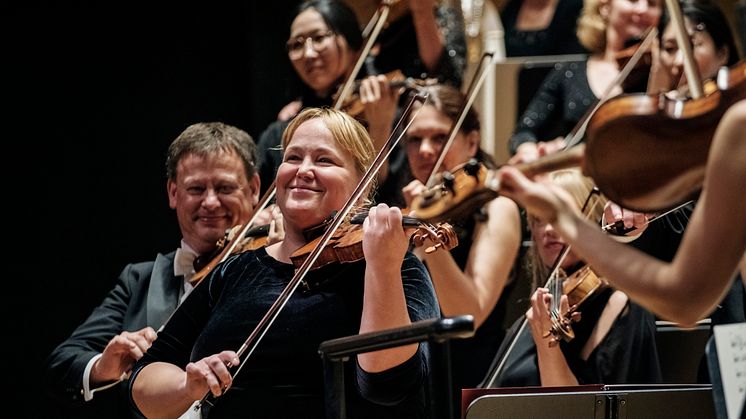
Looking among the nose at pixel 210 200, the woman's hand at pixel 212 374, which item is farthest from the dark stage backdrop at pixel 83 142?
the woman's hand at pixel 212 374

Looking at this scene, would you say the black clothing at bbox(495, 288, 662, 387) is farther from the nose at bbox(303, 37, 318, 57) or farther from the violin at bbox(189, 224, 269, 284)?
the nose at bbox(303, 37, 318, 57)

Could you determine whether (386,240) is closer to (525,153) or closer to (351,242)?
(351,242)

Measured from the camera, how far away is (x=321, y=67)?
10.3 ft

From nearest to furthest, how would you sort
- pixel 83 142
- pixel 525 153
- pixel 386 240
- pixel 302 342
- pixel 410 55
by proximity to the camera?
pixel 386 240 < pixel 302 342 < pixel 525 153 < pixel 410 55 < pixel 83 142

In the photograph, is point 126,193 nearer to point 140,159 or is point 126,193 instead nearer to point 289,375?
point 140,159

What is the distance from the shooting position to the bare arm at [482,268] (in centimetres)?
268

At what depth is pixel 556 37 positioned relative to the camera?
386cm

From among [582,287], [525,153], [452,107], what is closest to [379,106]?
[452,107]

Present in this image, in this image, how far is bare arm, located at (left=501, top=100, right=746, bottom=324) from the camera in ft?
4.54

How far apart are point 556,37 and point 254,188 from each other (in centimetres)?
156

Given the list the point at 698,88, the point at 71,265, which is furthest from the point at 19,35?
the point at 698,88

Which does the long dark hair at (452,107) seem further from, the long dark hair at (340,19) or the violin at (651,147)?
the violin at (651,147)

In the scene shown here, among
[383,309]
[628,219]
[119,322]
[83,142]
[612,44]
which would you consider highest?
[612,44]

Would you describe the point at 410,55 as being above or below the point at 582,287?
above
